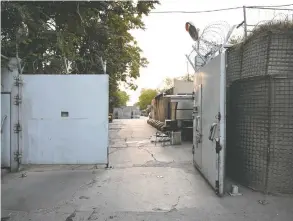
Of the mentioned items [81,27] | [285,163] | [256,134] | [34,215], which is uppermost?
[81,27]

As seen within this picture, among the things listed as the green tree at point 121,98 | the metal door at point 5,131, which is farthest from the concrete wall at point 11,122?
the green tree at point 121,98

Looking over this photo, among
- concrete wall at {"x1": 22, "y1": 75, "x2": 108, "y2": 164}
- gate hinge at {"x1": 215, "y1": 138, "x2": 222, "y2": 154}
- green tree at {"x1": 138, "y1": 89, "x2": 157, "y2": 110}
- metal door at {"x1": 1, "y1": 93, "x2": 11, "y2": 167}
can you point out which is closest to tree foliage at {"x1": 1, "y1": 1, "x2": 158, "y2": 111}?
concrete wall at {"x1": 22, "y1": 75, "x2": 108, "y2": 164}

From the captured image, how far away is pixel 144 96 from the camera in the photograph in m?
76.9

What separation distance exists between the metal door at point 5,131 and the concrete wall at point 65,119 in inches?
13.0

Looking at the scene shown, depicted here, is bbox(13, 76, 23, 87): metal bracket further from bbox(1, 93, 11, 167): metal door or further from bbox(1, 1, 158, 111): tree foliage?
bbox(1, 1, 158, 111): tree foliage

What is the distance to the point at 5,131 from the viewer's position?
20.1 feet

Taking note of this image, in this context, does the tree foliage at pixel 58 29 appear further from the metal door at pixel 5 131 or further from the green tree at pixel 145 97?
the green tree at pixel 145 97

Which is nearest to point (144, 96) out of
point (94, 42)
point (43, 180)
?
point (94, 42)

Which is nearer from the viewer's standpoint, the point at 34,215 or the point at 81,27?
the point at 34,215

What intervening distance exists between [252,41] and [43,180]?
463cm

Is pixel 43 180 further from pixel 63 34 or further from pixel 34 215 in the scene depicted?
pixel 63 34

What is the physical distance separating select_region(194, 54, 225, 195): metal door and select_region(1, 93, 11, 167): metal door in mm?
4195

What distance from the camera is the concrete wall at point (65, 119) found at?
6230mm

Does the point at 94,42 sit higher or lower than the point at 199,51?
higher
